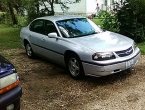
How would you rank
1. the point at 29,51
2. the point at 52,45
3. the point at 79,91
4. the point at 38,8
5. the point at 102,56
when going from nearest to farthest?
the point at 79,91
the point at 102,56
the point at 52,45
the point at 29,51
the point at 38,8

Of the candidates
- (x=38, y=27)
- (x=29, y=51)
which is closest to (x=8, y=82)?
(x=38, y=27)

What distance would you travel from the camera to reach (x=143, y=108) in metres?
5.65

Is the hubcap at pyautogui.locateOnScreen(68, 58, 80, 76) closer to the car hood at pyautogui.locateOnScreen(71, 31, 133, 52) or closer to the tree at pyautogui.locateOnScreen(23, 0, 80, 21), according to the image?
the car hood at pyautogui.locateOnScreen(71, 31, 133, 52)

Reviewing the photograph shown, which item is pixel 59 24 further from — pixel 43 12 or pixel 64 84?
pixel 43 12

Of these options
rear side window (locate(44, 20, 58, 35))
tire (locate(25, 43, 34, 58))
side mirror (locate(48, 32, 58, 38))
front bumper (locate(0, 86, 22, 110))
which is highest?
rear side window (locate(44, 20, 58, 35))

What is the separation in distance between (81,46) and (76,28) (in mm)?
1194

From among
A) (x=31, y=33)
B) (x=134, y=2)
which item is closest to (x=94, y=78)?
(x=31, y=33)

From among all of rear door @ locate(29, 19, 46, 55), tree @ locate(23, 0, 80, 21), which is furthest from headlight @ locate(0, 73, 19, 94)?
tree @ locate(23, 0, 80, 21)

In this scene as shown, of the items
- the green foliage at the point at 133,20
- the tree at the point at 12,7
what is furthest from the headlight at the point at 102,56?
the tree at the point at 12,7

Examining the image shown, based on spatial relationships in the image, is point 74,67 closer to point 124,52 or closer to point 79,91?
point 79,91

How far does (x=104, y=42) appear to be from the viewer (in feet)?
24.1

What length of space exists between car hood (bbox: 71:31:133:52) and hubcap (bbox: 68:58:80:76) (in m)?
0.45

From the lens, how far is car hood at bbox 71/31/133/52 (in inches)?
276

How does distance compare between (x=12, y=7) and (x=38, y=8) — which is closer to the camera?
(x=38, y=8)
